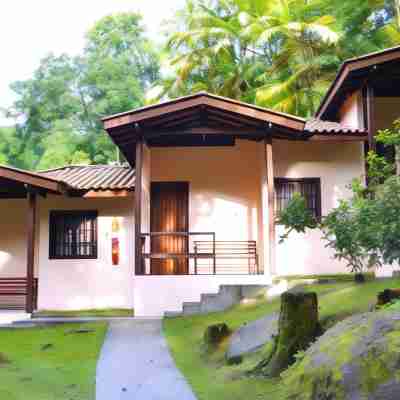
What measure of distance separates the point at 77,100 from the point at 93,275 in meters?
21.7

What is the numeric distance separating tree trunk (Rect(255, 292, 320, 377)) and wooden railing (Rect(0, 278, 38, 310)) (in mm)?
8129

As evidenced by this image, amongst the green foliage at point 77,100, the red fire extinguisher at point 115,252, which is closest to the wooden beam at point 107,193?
the red fire extinguisher at point 115,252

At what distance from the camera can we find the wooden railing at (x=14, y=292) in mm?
13461

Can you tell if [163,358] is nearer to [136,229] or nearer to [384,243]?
[384,243]

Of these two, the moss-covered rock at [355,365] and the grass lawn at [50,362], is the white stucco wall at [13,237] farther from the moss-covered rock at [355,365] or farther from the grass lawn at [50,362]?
the moss-covered rock at [355,365]

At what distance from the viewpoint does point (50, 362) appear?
8.28 metres

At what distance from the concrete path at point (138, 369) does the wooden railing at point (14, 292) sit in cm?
369

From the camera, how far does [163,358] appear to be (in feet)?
27.4

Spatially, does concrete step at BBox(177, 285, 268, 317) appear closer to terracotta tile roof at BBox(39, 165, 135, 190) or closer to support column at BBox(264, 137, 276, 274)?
support column at BBox(264, 137, 276, 274)

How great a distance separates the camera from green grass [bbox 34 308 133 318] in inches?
501

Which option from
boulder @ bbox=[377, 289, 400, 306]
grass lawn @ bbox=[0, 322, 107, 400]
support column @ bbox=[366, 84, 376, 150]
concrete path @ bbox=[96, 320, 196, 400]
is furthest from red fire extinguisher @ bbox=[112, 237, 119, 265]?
boulder @ bbox=[377, 289, 400, 306]

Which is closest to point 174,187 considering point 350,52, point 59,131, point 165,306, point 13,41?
point 165,306

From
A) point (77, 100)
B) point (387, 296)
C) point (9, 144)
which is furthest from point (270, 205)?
point (9, 144)

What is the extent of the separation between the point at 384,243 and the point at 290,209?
2.27 meters
